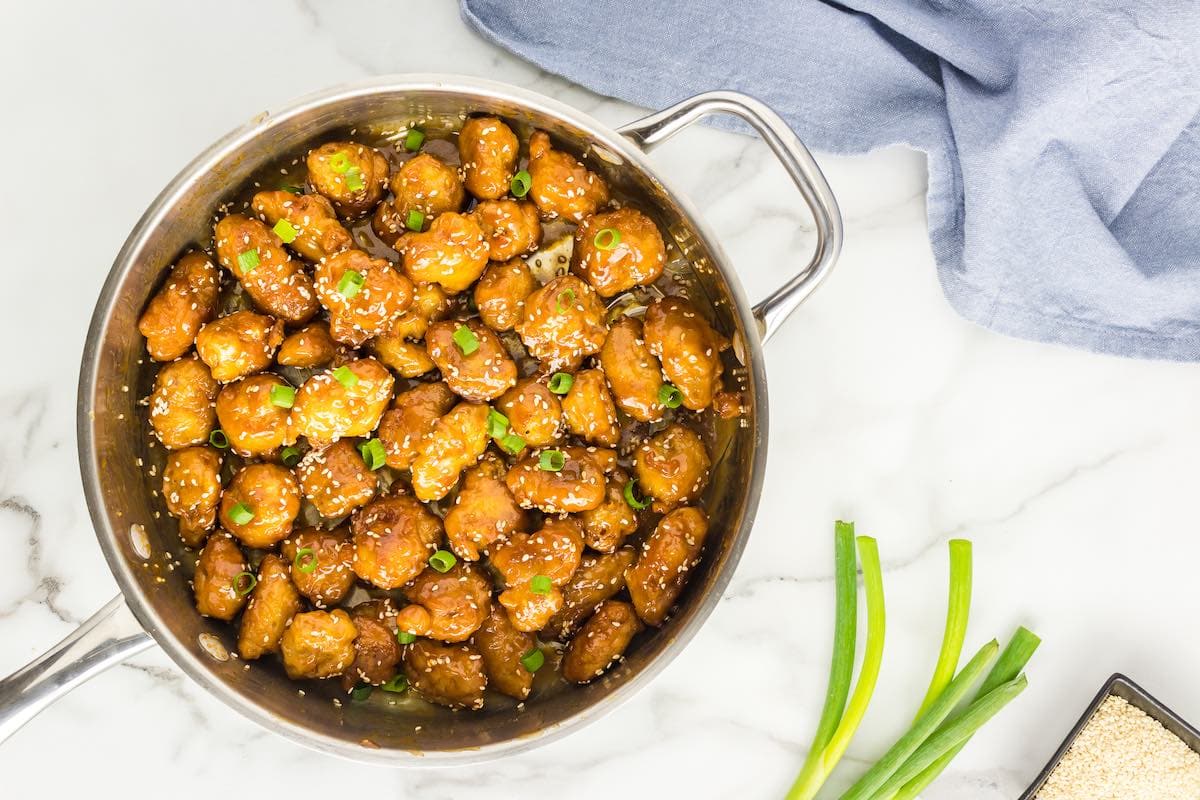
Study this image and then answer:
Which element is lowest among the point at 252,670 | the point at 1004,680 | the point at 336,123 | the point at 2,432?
the point at 1004,680

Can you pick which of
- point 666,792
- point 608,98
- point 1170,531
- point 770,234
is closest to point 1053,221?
point 770,234

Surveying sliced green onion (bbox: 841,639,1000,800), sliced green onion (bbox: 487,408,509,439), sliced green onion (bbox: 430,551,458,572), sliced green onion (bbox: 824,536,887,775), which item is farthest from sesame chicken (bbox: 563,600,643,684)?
sliced green onion (bbox: 841,639,1000,800)

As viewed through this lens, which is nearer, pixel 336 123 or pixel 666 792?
pixel 336 123

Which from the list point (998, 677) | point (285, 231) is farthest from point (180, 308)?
point (998, 677)

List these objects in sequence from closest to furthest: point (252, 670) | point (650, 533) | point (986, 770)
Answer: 1. point (252, 670)
2. point (650, 533)
3. point (986, 770)

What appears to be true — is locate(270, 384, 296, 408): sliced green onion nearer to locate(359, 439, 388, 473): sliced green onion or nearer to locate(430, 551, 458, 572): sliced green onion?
locate(359, 439, 388, 473): sliced green onion

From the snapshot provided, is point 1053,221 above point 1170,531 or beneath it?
above

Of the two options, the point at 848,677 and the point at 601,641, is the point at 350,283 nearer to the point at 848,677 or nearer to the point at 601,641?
the point at 601,641

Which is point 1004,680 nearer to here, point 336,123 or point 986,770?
point 986,770
